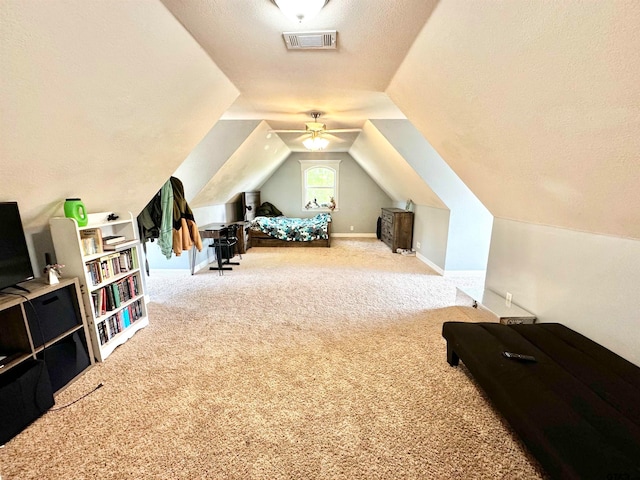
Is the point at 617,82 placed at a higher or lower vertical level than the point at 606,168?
higher

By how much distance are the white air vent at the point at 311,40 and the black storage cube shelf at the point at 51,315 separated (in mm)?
2326

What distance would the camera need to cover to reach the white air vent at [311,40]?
159cm

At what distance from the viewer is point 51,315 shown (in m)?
1.85

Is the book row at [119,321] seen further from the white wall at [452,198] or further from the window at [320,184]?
the window at [320,184]

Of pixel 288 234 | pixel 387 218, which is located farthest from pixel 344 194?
pixel 288 234

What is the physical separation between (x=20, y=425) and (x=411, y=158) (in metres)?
4.39

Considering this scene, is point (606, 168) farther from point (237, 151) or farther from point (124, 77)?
point (237, 151)

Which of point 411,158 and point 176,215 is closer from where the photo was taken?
point 176,215

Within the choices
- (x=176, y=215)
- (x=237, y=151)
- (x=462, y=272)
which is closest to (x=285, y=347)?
(x=176, y=215)

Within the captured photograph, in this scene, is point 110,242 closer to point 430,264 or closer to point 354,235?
point 430,264

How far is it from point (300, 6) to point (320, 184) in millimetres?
6353

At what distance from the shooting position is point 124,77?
1501mm

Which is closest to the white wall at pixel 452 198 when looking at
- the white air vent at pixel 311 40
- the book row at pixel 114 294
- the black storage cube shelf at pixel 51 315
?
the white air vent at pixel 311 40

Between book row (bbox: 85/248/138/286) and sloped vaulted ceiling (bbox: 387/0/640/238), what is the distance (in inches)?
114
